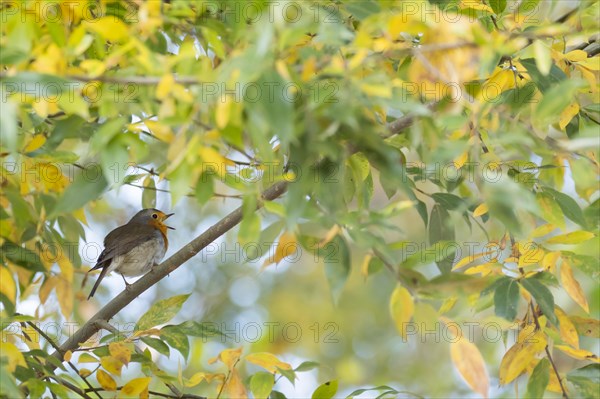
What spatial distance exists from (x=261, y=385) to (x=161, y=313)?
1.12 ft

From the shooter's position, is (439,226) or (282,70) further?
(439,226)

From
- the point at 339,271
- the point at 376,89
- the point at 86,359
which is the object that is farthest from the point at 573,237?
the point at 86,359

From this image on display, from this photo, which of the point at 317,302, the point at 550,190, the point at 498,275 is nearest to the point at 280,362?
the point at 498,275

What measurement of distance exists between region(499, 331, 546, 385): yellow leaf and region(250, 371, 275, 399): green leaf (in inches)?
24.5

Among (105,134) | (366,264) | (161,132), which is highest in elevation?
(105,134)

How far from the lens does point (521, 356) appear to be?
2.09 meters

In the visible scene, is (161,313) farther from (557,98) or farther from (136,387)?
(557,98)

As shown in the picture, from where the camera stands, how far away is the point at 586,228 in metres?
2.15

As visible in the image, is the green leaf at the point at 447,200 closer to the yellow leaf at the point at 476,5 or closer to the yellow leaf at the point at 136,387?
the yellow leaf at the point at 476,5

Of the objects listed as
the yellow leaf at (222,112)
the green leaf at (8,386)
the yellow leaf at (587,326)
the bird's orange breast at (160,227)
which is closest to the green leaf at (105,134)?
the yellow leaf at (222,112)

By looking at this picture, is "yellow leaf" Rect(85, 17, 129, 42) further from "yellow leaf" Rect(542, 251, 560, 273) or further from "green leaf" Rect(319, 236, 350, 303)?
"yellow leaf" Rect(542, 251, 560, 273)

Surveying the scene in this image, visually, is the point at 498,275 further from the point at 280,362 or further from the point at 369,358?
the point at 369,358

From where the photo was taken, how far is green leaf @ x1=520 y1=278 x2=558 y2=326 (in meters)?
1.93

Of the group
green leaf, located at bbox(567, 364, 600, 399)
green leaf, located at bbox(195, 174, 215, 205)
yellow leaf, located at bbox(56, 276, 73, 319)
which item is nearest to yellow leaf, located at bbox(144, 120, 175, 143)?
green leaf, located at bbox(195, 174, 215, 205)
